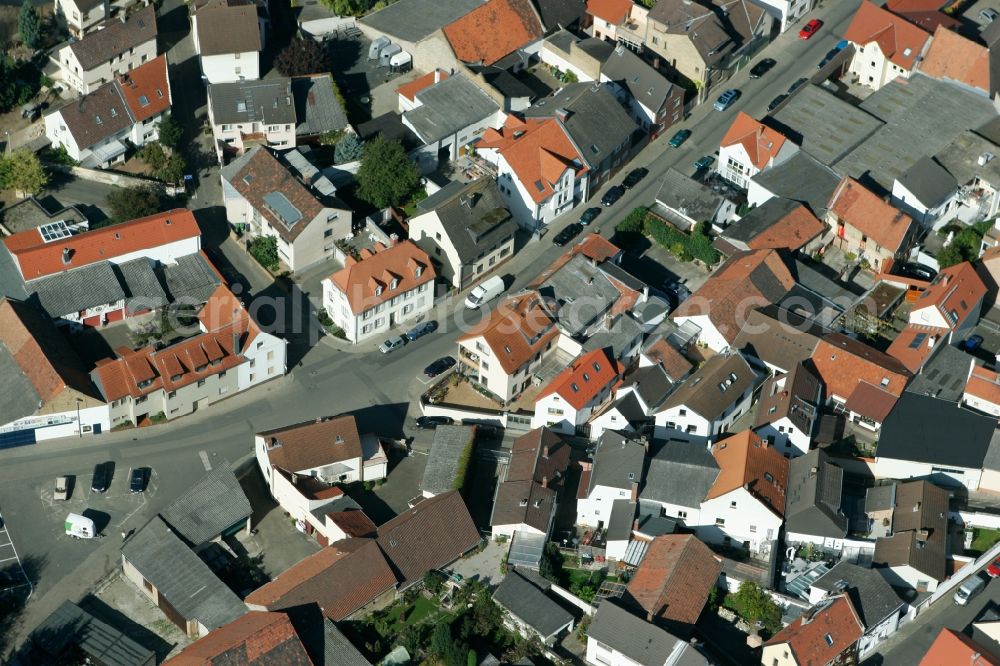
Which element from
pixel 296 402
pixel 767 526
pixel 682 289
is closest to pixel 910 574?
pixel 767 526

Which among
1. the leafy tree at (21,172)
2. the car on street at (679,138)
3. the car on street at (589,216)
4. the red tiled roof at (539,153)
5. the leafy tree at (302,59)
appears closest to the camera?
the red tiled roof at (539,153)

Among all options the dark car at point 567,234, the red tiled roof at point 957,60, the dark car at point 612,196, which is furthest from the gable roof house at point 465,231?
the red tiled roof at point 957,60

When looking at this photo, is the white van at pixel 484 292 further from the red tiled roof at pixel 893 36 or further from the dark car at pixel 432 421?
the red tiled roof at pixel 893 36

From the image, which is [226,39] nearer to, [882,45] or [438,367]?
[438,367]

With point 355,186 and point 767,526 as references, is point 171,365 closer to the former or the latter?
A: point 355,186

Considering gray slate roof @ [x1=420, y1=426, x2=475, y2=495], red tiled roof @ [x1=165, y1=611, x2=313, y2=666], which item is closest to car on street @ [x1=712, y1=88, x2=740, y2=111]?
gray slate roof @ [x1=420, y1=426, x2=475, y2=495]

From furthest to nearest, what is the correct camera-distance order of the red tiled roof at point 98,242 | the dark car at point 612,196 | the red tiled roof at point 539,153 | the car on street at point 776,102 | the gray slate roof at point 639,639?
the car on street at point 776,102 → the dark car at point 612,196 → the red tiled roof at point 539,153 → the red tiled roof at point 98,242 → the gray slate roof at point 639,639

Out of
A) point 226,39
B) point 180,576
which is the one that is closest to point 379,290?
point 180,576
